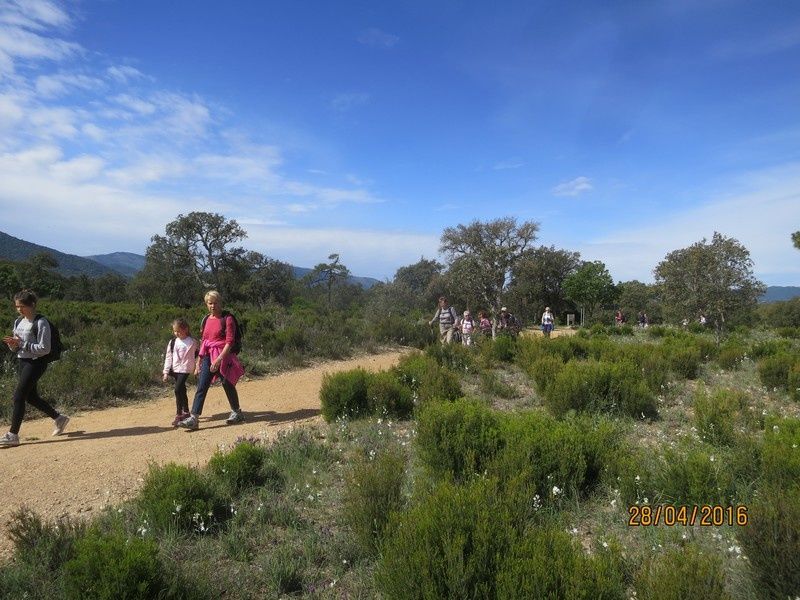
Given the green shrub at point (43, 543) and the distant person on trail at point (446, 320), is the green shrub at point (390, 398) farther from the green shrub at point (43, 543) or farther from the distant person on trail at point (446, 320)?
the distant person on trail at point (446, 320)

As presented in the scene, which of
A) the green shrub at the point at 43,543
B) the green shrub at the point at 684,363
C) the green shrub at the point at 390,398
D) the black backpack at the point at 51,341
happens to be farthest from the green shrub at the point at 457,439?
the green shrub at the point at 684,363

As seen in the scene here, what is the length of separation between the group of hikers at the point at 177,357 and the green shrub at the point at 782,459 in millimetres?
5733

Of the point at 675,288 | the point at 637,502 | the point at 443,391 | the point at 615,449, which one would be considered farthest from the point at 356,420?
the point at 675,288

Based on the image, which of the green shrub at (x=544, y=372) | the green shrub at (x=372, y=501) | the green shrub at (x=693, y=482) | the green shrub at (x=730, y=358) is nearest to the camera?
the green shrub at (x=372, y=501)

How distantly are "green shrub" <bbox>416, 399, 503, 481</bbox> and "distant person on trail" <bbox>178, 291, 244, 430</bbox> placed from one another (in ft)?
10.1

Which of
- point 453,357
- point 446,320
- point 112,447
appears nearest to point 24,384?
point 112,447

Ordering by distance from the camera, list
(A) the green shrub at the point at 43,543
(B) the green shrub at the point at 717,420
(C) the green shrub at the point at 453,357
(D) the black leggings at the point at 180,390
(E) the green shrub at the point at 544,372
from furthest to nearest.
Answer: (C) the green shrub at the point at 453,357
(E) the green shrub at the point at 544,372
(D) the black leggings at the point at 180,390
(B) the green shrub at the point at 717,420
(A) the green shrub at the point at 43,543

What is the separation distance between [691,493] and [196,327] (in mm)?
14131

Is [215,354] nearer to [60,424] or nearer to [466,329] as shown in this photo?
[60,424]

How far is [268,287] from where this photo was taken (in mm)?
42750

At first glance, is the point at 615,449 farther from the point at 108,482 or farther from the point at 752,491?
the point at 108,482

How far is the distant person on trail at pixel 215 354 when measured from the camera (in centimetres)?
634

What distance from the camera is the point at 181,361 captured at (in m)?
6.66

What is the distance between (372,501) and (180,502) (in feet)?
4.81
